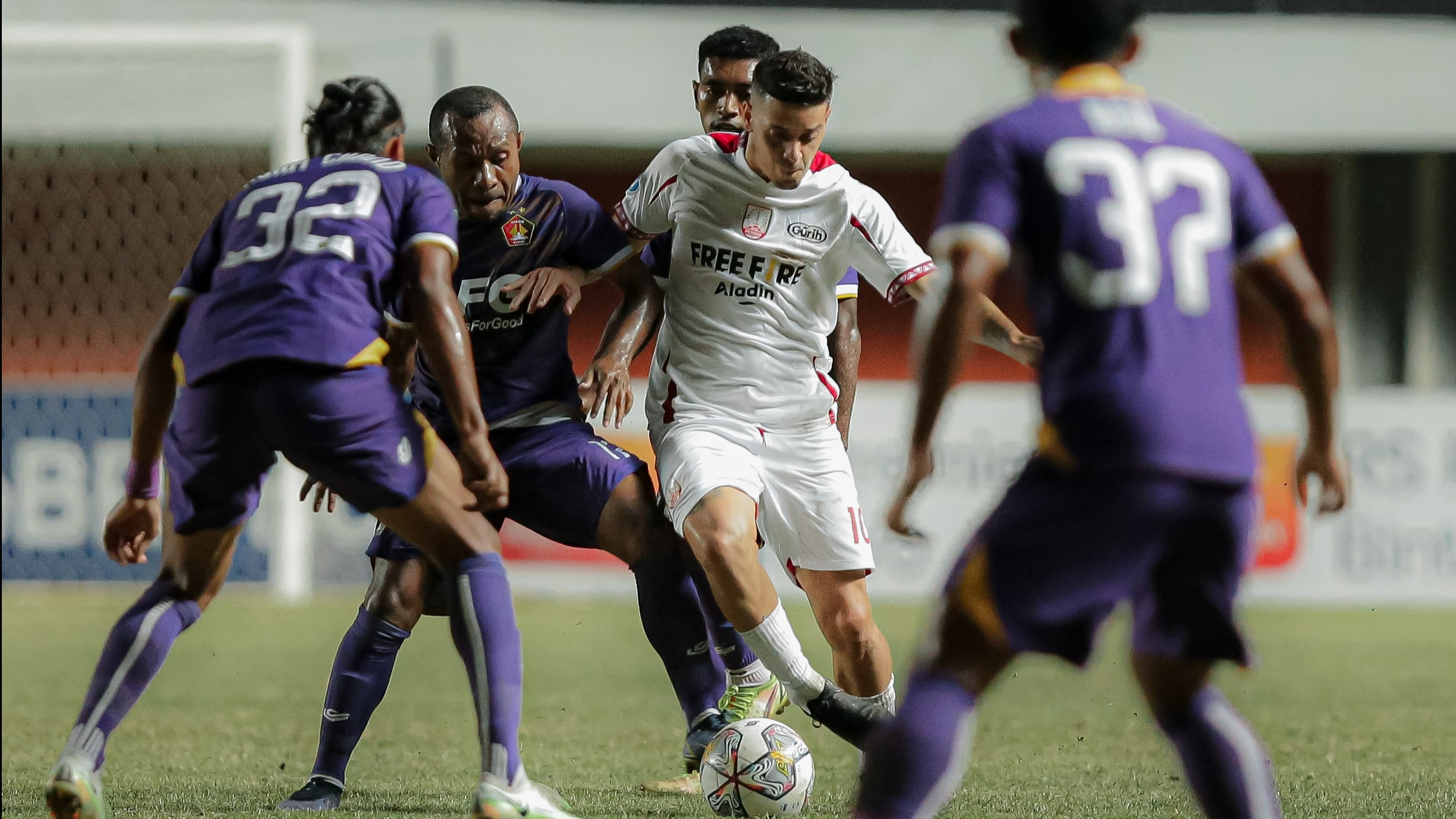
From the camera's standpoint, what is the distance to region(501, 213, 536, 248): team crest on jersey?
507 centimetres

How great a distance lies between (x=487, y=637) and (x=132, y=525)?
0.95 m

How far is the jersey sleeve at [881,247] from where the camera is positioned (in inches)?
205

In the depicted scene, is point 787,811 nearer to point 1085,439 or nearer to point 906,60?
point 1085,439

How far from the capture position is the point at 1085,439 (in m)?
2.96

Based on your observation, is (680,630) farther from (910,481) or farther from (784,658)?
(910,481)

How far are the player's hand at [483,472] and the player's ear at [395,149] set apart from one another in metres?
0.76

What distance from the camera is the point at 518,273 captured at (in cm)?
506

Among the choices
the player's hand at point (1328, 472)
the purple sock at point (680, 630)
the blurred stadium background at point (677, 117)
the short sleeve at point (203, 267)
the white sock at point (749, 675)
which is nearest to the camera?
the player's hand at point (1328, 472)

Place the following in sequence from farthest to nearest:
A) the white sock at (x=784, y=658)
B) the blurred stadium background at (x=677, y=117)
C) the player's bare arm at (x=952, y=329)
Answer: the blurred stadium background at (x=677, y=117) → the white sock at (x=784, y=658) → the player's bare arm at (x=952, y=329)

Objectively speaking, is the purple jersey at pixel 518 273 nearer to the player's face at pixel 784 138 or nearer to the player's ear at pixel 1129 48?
the player's face at pixel 784 138

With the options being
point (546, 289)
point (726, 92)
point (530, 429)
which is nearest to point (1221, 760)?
point (546, 289)

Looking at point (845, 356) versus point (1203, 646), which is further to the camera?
point (845, 356)

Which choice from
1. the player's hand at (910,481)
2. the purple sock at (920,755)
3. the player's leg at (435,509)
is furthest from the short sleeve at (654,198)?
the purple sock at (920,755)

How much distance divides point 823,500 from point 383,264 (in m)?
1.75
